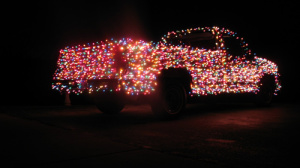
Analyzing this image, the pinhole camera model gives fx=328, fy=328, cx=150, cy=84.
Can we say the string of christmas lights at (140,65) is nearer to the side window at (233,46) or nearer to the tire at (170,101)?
the side window at (233,46)

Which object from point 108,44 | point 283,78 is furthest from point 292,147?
point 283,78

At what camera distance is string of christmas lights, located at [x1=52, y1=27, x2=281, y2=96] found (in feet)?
21.2

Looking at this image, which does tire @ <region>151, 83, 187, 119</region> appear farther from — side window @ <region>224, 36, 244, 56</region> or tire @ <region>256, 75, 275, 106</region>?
tire @ <region>256, 75, 275, 106</region>

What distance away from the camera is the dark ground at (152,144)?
12.6ft

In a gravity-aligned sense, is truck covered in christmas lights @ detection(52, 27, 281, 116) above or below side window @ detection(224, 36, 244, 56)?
below

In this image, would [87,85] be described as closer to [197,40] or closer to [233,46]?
[197,40]

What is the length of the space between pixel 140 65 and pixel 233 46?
13.0 ft

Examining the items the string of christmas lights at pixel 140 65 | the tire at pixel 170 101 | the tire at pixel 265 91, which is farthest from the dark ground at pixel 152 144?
the tire at pixel 265 91

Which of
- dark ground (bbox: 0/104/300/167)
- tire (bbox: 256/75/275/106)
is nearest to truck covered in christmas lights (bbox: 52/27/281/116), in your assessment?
dark ground (bbox: 0/104/300/167)

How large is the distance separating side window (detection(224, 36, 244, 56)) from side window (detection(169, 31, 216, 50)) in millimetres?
470

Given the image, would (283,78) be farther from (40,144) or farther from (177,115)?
(40,144)

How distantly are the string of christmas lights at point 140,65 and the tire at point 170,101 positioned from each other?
315mm

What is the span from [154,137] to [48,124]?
2.66 metres

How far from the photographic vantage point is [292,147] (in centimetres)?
452
